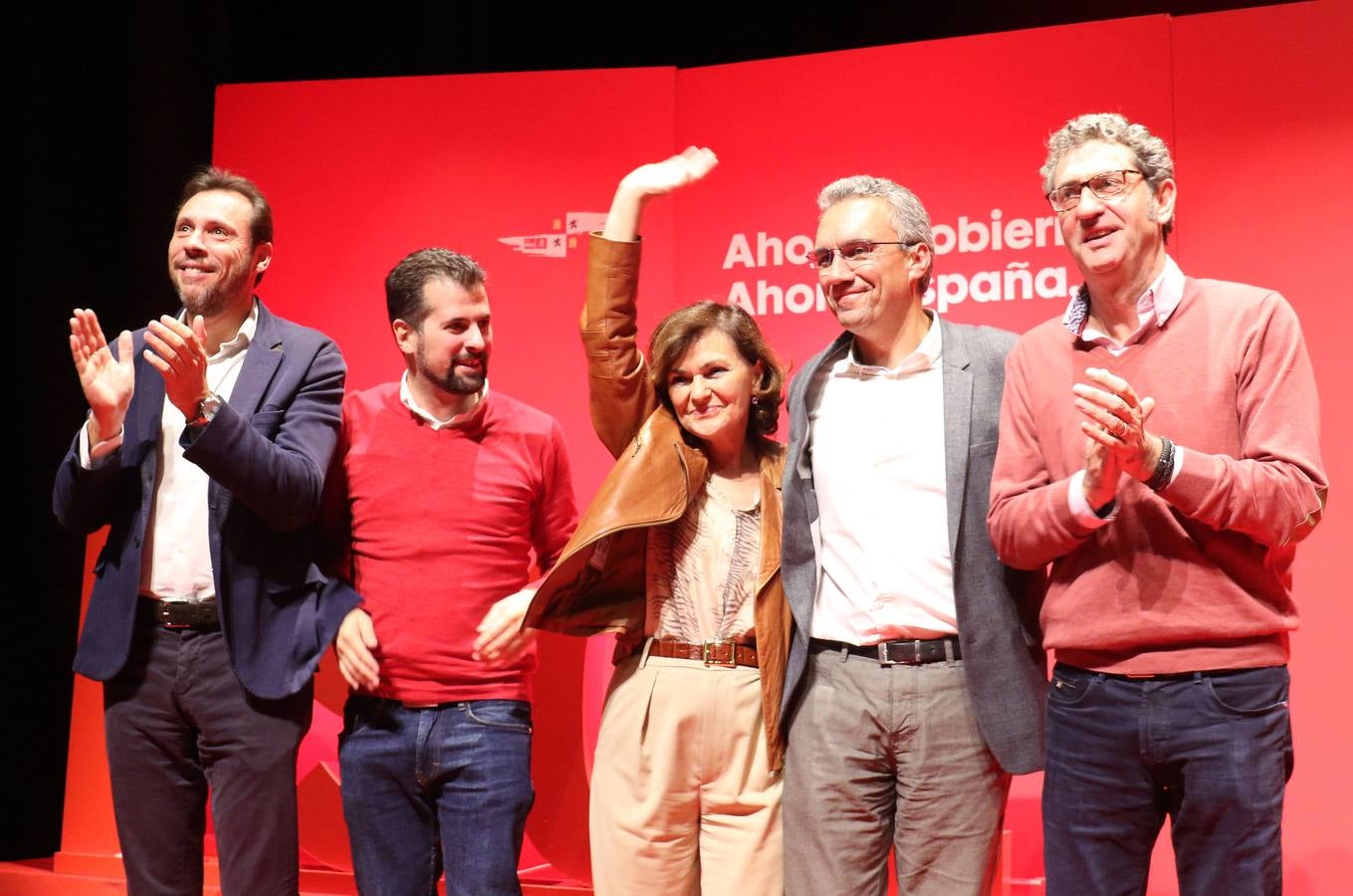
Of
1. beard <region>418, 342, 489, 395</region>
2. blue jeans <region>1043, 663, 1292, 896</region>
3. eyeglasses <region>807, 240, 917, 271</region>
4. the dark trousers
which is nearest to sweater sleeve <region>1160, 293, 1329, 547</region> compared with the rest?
blue jeans <region>1043, 663, 1292, 896</region>

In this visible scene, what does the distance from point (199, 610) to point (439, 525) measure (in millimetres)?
576

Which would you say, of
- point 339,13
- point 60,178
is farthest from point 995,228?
point 60,178

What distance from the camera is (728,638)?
2824 millimetres

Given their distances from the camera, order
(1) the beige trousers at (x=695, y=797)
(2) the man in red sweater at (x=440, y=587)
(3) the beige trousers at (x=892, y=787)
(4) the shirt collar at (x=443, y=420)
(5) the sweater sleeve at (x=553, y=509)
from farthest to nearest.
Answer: (5) the sweater sleeve at (x=553, y=509) → (4) the shirt collar at (x=443, y=420) → (2) the man in red sweater at (x=440, y=587) → (1) the beige trousers at (x=695, y=797) → (3) the beige trousers at (x=892, y=787)

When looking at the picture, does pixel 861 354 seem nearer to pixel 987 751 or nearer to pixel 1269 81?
pixel 987 751

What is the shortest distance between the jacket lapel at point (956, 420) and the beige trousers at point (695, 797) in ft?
1.84

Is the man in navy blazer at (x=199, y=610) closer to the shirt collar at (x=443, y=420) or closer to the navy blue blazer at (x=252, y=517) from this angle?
the navy blue blazer at (x=252, y=517)

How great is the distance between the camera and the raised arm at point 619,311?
302 cm

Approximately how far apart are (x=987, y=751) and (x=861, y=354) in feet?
3.00

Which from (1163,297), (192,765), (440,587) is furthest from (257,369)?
(1163,297)

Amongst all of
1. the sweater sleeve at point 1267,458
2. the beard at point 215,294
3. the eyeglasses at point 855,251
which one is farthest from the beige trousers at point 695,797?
the beard at point 215,294

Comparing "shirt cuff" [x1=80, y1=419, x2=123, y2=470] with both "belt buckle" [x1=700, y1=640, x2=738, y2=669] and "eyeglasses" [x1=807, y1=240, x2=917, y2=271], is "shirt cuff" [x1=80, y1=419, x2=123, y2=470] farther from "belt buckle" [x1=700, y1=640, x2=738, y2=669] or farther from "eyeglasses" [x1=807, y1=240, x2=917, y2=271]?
"eyeglasses" [x1=807, y1=240, x2=917, y2=271]

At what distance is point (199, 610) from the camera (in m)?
3.01

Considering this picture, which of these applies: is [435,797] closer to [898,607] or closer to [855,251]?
[898,607]
